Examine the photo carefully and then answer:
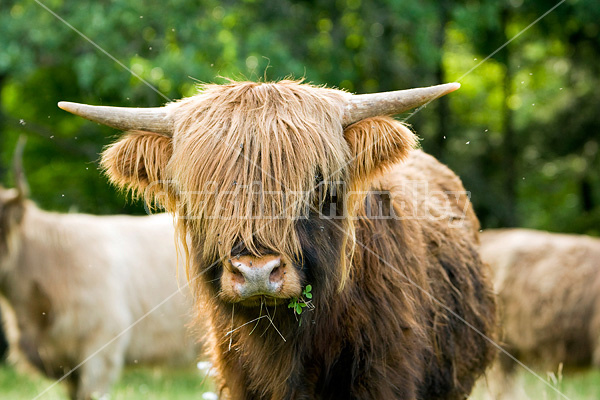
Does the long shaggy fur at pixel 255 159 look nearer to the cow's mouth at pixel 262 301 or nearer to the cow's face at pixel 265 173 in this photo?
the cow's face at pixel 265 173

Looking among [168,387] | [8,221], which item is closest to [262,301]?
[8,221]

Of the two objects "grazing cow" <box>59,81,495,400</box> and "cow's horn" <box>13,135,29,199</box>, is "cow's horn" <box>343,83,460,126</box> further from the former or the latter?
"cow's horn" <box>13,135,29,199</box>

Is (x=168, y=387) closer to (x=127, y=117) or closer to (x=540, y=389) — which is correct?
(x=540, y=389)

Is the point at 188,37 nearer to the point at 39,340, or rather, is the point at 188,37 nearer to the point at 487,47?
the point at 39,340

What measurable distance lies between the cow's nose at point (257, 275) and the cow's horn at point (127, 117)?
2.58ft

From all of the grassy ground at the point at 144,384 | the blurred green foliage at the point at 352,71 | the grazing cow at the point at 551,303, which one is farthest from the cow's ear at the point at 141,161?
the grazing cow at the point at 551,303

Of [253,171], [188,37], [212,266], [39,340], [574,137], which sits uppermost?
[188,37]

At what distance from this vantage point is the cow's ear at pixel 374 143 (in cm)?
277

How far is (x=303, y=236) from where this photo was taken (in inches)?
102

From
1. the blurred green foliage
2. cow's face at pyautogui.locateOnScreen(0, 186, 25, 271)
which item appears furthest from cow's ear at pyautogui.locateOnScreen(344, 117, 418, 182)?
cow's face at pyautogui.locateOnScreen(0, 186, 25, 271)

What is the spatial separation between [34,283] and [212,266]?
181 inches

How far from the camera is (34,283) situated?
665 cm

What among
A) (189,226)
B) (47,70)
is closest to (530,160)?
(47,70)

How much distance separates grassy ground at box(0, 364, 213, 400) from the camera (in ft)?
23.1
